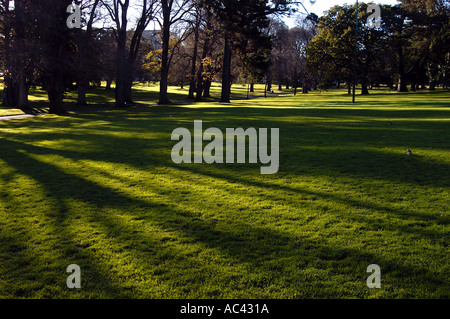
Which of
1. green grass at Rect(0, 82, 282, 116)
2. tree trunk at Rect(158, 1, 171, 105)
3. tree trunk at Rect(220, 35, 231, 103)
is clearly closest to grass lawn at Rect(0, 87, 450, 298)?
green grass at Rect(0, 82, 282, 116)

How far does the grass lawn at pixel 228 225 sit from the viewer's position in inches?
171

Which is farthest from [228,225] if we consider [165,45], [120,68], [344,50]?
[344,50]

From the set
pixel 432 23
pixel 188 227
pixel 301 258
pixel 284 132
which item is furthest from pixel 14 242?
pixel 432 23

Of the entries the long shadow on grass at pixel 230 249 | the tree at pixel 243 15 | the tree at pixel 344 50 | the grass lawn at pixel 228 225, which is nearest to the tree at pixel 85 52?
the tree at pixel 243 15

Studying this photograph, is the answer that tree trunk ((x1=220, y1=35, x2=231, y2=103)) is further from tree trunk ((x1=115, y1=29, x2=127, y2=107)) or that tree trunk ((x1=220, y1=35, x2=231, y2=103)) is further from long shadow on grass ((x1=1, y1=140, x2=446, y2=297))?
long shadow on grass ((x1=1, y1=140, x2=446, y2=297))

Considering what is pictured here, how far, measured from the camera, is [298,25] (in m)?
90.0

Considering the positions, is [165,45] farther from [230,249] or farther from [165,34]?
[230,249]

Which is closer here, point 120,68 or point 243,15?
point 120,68

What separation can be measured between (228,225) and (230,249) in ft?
2.83

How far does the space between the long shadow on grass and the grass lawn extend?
0.06 ft

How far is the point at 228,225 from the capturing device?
602cm

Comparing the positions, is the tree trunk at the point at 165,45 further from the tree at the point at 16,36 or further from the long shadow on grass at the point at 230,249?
the long shadow on grass at the point at 230,249

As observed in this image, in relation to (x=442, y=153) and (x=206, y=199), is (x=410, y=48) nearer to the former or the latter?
(x=442, y=153)

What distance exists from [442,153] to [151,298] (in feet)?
32.4
